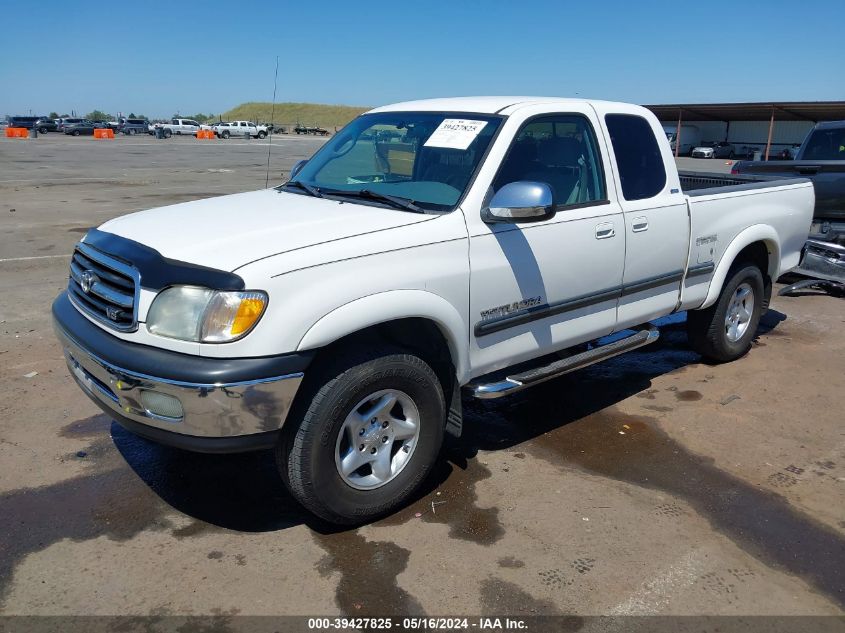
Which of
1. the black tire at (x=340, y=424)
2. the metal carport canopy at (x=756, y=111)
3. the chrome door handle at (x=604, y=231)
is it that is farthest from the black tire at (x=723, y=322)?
the metal carport canopy at (x=756, y=111)

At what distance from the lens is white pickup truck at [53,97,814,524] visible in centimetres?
302

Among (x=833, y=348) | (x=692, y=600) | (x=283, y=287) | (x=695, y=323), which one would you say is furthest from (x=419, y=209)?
(x=833, y=348)

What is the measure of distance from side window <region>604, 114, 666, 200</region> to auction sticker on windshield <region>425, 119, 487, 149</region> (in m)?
1.04

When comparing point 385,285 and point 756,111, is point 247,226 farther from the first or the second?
point 756,111

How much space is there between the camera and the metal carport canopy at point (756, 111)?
37344 mm

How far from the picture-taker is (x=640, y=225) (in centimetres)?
460

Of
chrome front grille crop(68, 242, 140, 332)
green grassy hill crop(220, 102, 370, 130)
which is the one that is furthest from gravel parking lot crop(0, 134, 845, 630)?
green grassy hill crop(220, 102, 370, 130)

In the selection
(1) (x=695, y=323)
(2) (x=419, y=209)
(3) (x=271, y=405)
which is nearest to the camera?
(3) (x=271, y=405)

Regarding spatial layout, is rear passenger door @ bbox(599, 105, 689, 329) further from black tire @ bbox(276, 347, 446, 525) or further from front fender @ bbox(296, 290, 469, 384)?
black tire @ bbox(276, 347, 446, 525)

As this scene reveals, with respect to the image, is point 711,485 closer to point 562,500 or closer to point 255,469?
point 562,500

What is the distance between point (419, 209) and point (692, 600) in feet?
7.29

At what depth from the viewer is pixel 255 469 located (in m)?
4.16

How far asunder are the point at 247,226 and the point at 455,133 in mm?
1375

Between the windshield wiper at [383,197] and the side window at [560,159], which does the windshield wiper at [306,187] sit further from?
the side window at [560,159]
